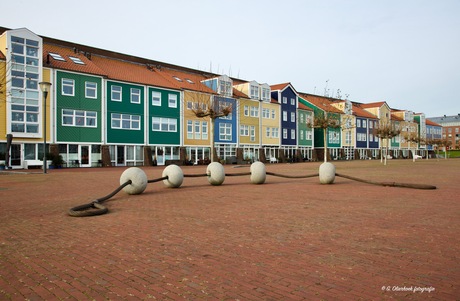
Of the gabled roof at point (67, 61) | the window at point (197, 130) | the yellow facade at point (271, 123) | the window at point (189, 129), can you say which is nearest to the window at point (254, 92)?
the yellow facade at point (271, 123)

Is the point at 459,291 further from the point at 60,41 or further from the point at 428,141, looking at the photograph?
the point at 428,141

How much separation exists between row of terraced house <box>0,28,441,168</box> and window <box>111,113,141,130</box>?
104mm

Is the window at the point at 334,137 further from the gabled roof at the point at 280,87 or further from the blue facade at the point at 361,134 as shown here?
the gabled roof at the point at 280,87

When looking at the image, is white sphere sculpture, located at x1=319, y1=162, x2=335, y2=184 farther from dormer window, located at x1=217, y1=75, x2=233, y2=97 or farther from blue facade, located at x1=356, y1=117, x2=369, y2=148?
blue facade, located at x1=356, y1=117, x2=369, y2=148

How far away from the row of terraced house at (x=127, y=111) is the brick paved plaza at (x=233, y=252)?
643 inches

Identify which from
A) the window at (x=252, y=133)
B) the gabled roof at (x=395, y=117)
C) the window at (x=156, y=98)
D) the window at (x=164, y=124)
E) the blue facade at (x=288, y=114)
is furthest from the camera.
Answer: the gabled roof at (x=395, y=117)

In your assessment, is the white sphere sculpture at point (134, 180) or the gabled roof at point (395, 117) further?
the gabled roof at point (395, 117)


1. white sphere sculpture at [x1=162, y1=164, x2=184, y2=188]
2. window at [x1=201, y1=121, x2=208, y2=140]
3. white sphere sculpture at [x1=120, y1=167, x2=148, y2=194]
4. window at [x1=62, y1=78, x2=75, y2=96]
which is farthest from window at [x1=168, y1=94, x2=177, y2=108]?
white sphere sculpture at [x1=120, y1=167, x2=148, y2=194]

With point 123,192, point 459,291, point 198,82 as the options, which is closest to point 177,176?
point 123,192

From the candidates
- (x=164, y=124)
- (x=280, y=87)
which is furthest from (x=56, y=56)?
(x=280, y=87)

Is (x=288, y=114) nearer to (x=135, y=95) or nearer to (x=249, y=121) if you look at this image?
(x=249, y=121)

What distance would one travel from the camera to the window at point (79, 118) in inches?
1371

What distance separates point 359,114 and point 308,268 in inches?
3078

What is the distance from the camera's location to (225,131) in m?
49.9
